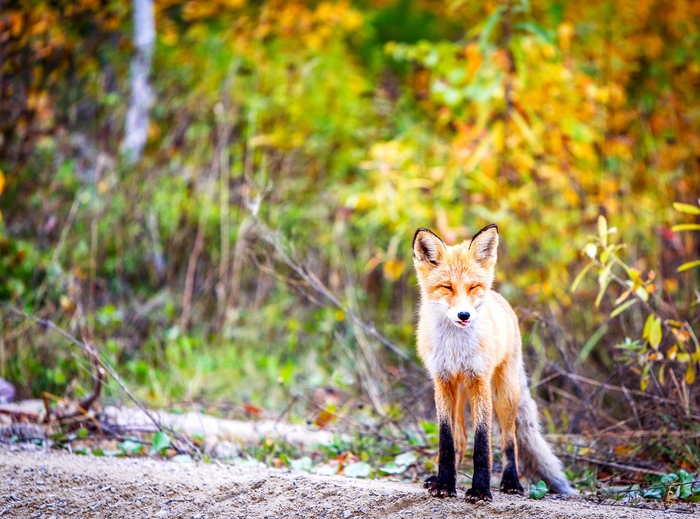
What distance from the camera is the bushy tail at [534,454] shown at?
11.5 ft

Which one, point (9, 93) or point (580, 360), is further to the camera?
point (9, 93)

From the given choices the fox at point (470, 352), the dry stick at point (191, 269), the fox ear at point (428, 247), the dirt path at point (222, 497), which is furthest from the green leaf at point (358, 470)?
the dry stick at point (191, 269)

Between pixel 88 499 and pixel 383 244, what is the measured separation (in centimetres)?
509

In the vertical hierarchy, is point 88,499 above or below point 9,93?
below

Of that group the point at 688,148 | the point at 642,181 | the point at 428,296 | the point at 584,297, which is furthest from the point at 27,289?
the point at 688,148

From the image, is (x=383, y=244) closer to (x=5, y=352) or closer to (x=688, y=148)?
(x=688, y=148)

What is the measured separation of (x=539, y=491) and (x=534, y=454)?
232mm

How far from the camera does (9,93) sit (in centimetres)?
713

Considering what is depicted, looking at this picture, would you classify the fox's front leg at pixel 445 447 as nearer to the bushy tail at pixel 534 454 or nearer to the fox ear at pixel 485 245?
the bushy tail at pixel 534 454

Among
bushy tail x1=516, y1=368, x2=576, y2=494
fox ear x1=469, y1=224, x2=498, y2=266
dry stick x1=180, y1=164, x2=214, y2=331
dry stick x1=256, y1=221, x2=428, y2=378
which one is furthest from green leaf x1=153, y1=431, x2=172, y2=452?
dry stick x1=180, y1=164, x2=214, y2=331

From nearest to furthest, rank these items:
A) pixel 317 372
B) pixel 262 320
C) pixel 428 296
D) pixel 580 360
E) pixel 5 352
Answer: pixel 428 296 < pixel 580 360 < pixel 5 352 < pixel 317 372 < pixel 262 320

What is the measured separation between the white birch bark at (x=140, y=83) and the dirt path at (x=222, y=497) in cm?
517

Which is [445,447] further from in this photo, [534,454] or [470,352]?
[534,454]

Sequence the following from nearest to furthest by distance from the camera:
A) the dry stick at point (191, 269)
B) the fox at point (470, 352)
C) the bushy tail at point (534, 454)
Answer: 1. the fox at point (470, 352)
2. the bushy tail at point (534, 454)
3. the dry stick at point (191, 269)
